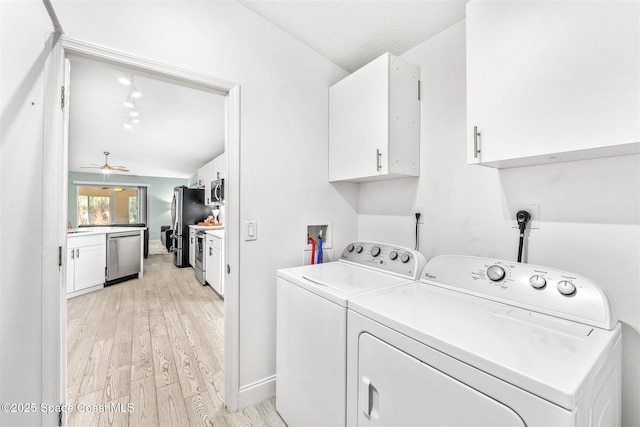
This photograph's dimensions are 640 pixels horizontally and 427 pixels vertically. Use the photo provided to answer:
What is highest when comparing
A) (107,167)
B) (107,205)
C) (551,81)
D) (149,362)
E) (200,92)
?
(200,92)

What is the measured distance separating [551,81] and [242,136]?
1.48 metres

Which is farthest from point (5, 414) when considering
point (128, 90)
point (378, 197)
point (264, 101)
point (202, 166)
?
point (202, 166)

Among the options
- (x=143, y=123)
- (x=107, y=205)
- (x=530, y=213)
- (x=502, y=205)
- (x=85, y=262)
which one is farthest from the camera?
(x=107, y=205)

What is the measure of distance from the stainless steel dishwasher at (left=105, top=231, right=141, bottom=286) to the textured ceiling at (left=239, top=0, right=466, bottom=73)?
409 centimetres

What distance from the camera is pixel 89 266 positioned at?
3842 millimetres

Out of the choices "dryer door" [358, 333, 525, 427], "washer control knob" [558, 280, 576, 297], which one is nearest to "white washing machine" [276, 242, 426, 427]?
"dryer door" [358, 333, 525, 427]

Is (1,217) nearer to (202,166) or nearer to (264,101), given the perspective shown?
(264,101)

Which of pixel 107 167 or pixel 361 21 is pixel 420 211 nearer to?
pixel 361 21

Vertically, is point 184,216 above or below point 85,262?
above

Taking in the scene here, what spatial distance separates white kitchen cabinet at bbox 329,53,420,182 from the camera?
1.61 metres

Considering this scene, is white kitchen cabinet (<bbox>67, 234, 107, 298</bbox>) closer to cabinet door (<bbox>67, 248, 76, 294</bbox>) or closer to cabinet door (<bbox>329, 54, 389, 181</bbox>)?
cabinet door (<bbox>67, 248, 76, 294</bbox>)

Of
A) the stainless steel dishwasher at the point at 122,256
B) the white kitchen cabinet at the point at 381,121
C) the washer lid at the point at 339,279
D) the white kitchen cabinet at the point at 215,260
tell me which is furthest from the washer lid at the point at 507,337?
the stainless steel dishwasher at the point at 122,256

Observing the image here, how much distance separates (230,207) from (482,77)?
1436 mm

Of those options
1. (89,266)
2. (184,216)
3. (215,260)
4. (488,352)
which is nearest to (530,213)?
(488,352)
